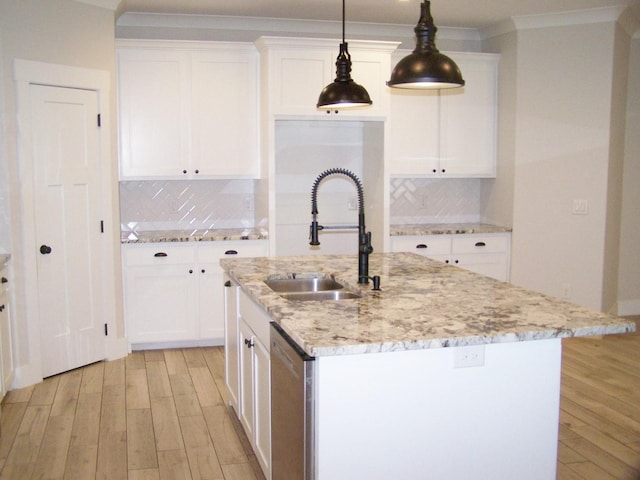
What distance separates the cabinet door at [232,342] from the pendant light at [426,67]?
56.8 inches

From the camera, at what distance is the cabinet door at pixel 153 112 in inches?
207

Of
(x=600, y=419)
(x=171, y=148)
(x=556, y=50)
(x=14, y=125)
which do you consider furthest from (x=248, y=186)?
(x=600, y=419)

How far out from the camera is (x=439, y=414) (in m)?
2.34

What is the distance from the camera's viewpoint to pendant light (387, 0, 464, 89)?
8.82 feet

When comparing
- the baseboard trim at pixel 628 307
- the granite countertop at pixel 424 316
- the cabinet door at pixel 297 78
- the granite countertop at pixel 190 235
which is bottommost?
the baseboard trim at pixel 628 307

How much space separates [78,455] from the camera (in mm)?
3443

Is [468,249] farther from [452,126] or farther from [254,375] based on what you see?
[254,375]

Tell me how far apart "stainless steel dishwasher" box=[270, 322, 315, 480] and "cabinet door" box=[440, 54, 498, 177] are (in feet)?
12.4

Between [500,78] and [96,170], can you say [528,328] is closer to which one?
[96,170]

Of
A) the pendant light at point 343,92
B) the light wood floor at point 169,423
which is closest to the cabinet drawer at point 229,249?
the light wood floor at point 169,423

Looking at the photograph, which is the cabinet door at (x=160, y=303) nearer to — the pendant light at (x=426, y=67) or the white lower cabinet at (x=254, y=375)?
the white lower cabinet at (x=254, y=375)

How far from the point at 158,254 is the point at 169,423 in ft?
5.57

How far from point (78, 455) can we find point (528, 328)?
2.35 m

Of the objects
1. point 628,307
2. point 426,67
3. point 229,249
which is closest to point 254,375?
point 426,67
